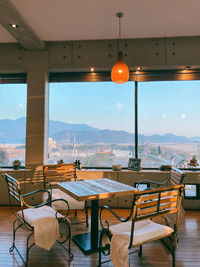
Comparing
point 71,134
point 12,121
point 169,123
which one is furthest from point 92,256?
point 12,121

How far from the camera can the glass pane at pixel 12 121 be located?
4.89 meters

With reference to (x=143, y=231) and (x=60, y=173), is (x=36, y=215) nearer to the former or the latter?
(x=143, y=231)

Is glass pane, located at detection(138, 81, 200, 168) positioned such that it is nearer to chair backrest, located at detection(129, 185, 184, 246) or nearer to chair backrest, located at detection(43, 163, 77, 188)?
chair backrest, located at detection(43, 163, 77, 188)

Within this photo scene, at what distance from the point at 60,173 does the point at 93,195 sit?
1.76 m

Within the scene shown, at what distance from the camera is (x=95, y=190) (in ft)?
8.65

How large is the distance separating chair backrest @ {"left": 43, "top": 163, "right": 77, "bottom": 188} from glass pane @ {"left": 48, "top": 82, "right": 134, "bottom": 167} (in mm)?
752

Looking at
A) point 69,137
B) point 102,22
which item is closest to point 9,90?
point 69,137

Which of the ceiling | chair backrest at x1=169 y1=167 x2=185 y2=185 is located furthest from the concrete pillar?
chair backrest at x1=169 y1=167 x2=185 y2=185

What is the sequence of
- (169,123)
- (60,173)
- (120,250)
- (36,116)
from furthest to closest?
1. (169,123)
2. (36,116)
3. (60,173)
4. (120,250)

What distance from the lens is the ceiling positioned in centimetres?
330

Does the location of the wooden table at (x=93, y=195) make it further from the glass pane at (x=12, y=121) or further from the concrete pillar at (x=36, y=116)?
the glass pane at (x=12, y=121)

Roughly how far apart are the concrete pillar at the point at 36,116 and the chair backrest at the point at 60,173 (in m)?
0.61

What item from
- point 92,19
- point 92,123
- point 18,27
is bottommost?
point 92,123

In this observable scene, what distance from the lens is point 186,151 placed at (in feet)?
15.5
